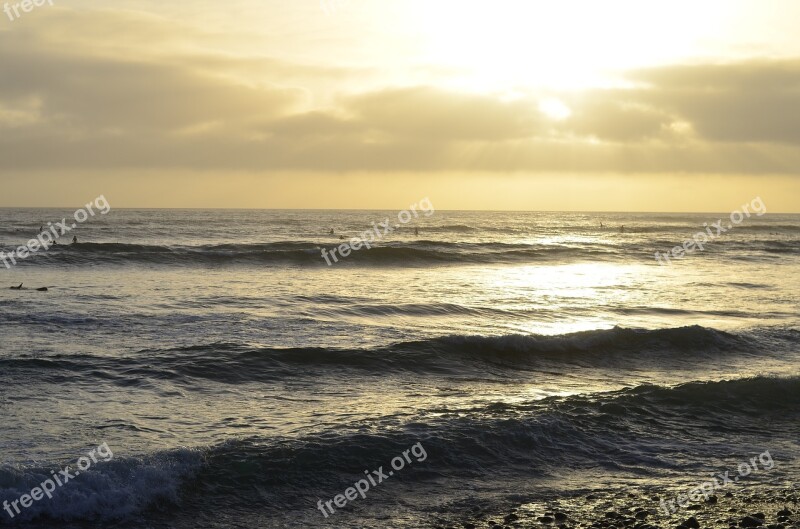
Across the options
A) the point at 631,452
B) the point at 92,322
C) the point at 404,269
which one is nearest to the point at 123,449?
the point at 631,452

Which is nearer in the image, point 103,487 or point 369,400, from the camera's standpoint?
point 103,487

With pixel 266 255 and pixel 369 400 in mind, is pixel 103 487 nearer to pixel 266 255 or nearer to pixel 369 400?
pixel 369 400

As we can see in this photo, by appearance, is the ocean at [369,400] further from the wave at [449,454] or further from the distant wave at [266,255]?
the distant wave at [266,255]

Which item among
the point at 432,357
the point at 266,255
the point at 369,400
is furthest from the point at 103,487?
the point at 266,255

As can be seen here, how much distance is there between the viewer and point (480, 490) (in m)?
10.5

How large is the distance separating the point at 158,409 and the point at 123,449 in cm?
243

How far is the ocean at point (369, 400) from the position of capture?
10180 millimetres

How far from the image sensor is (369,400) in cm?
1477

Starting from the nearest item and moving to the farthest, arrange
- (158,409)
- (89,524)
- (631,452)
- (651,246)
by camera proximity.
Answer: (89,524) < (631,452) < (158,409) < (651,246)

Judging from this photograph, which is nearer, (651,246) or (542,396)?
(542,396)

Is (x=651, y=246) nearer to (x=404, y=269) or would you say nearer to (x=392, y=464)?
(x=404, y=269)

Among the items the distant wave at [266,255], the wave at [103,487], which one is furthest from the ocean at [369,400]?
the distant wave at [266,255]

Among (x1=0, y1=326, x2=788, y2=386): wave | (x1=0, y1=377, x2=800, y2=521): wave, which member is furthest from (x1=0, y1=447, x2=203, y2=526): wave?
(x1=0, y1=326, x2=788, y2=386): wave

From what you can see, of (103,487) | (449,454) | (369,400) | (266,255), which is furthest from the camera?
(266,255)
